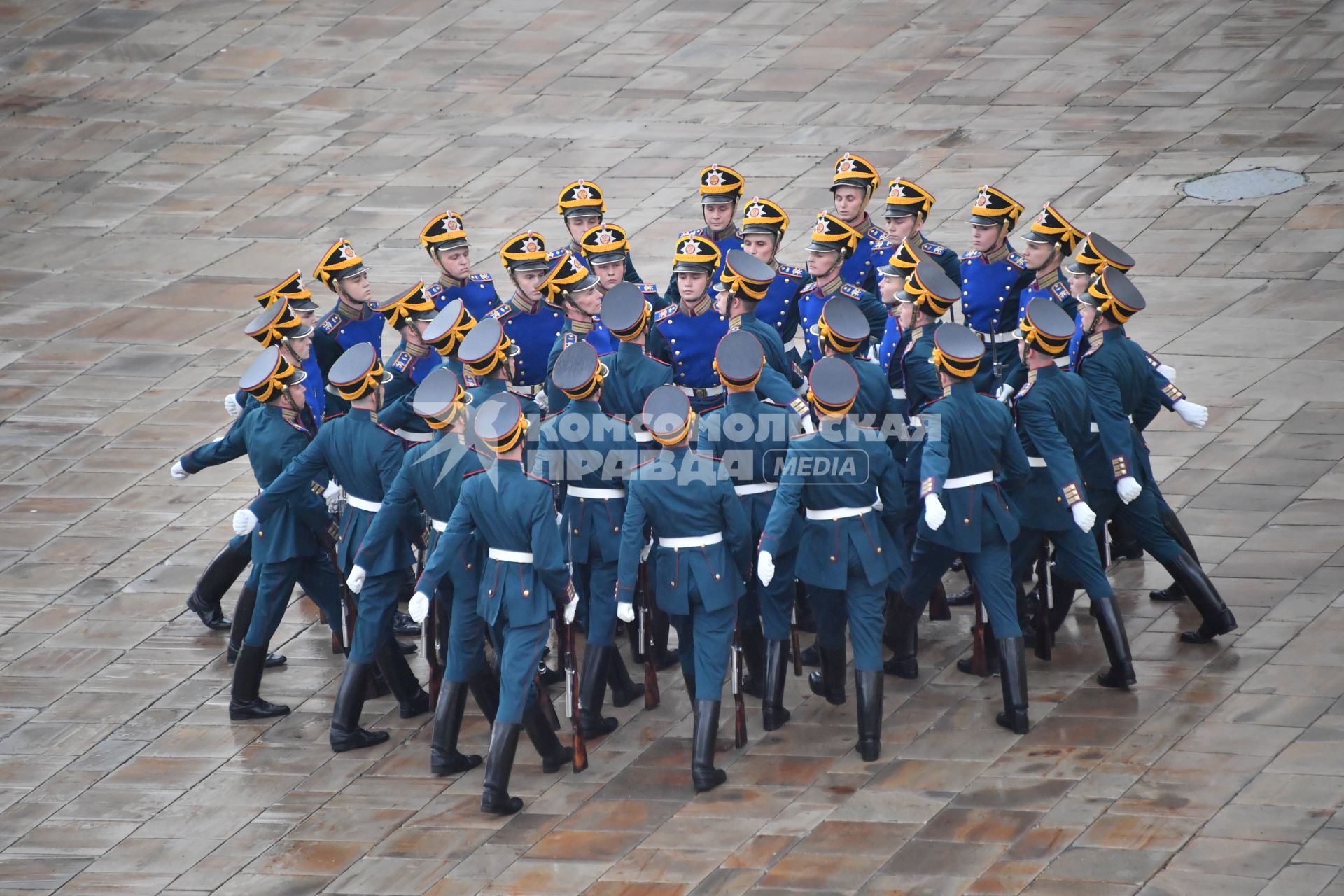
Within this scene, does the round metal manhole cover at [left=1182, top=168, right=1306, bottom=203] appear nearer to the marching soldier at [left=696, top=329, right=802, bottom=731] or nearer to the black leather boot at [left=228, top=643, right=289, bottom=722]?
the marching soldier at [left=696, top=329, right=802, bottom=731]

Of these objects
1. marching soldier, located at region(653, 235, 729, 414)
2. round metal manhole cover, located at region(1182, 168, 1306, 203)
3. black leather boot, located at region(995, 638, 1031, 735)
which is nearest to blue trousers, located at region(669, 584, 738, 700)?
black leather boot, located at region(995, 638, 1031, 735)

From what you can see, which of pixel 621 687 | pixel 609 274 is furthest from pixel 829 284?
pixel 621 687

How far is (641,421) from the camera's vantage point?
9.28m

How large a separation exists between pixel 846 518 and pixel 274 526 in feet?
9.48

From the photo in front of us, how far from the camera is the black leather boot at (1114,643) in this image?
8625 mm

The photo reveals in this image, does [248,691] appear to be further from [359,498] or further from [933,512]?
[933,512]

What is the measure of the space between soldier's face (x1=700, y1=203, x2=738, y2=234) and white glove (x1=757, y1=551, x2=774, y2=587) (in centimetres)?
317

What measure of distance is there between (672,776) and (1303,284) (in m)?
7.62

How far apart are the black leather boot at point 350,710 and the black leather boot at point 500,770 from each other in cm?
93

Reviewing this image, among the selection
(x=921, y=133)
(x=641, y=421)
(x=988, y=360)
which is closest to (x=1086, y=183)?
(x=921, y=133)

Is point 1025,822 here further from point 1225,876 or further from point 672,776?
point 672,776

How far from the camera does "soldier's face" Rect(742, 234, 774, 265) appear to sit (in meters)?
10.3

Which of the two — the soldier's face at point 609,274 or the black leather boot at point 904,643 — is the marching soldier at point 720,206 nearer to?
the soldier's face at point 609,274

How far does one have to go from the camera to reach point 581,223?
10.9m
